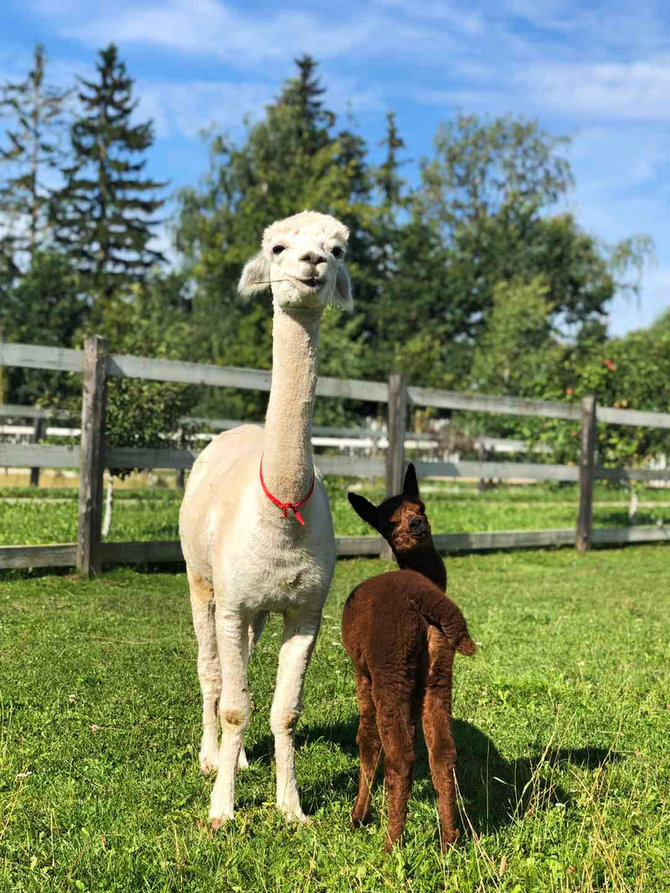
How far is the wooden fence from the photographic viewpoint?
762 cm

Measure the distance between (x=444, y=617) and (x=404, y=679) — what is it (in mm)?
256

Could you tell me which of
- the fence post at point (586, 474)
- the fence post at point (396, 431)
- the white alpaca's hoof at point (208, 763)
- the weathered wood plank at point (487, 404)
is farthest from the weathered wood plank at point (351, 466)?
the white alpaca's hoof at point (208, 763)

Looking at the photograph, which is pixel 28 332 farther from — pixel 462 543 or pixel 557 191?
pixel 557 191

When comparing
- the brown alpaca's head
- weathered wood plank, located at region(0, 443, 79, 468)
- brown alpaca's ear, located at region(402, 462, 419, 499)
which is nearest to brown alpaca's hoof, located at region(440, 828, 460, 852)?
the brown alpaca's head

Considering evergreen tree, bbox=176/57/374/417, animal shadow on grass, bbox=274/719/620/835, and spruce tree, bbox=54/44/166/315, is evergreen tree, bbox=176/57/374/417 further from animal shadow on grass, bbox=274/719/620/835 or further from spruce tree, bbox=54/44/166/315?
animal shadow on grass, bbox=274/719/620/835

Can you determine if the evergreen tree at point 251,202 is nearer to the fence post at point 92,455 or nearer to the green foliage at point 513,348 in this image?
the green foliage at point 513,348

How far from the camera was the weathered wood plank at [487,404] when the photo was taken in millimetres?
10484

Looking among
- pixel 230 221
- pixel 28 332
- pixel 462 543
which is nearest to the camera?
pixel 462 543

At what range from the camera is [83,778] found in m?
3.58

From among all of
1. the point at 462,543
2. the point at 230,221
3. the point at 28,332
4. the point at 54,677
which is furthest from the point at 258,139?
the point at 54,677

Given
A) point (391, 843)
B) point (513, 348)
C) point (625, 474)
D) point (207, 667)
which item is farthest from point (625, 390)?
point (513, 348)

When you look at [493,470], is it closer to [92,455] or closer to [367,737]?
[92,455]

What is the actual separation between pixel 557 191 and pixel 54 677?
145 ft

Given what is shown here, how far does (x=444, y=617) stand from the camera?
298 centimetres
